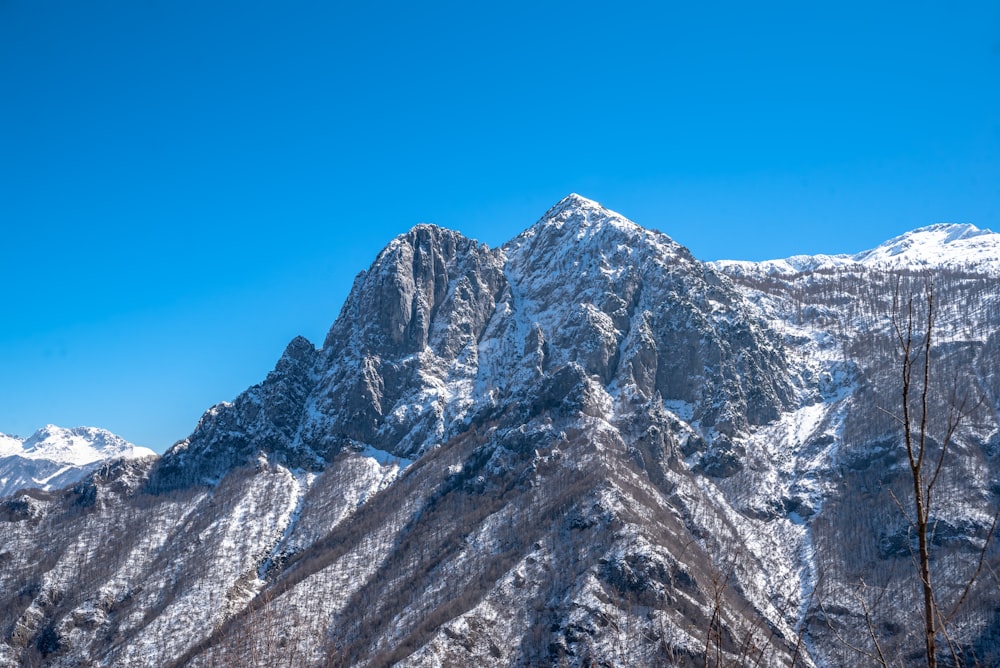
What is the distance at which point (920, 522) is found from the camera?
9422 millimetres

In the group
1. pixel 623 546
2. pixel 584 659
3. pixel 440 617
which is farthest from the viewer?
pixel 623 546

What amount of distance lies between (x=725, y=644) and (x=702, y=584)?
2467cm

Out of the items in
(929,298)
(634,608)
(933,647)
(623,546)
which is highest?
(623,546)

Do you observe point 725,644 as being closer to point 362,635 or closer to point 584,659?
point 584,659

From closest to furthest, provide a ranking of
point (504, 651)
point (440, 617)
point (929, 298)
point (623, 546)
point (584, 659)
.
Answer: point (929, 298) → point (584, 659) → point (504, 651) → point (440, 617) → point (623, 546)

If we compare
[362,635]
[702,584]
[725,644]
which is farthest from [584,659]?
[362,635]

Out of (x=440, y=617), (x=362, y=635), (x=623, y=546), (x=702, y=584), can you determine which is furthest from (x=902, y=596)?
(x=362, y=635)

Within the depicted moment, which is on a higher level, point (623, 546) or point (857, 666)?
point (623, 546)

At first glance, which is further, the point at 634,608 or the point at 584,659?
the point at 634,608

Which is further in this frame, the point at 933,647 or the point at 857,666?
the point at 857,666

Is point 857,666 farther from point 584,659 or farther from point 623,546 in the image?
point 584,659

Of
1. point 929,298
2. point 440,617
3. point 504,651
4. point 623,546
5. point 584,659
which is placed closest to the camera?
point 929,298

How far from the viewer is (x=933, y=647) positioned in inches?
379

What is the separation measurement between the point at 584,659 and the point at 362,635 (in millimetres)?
61068
